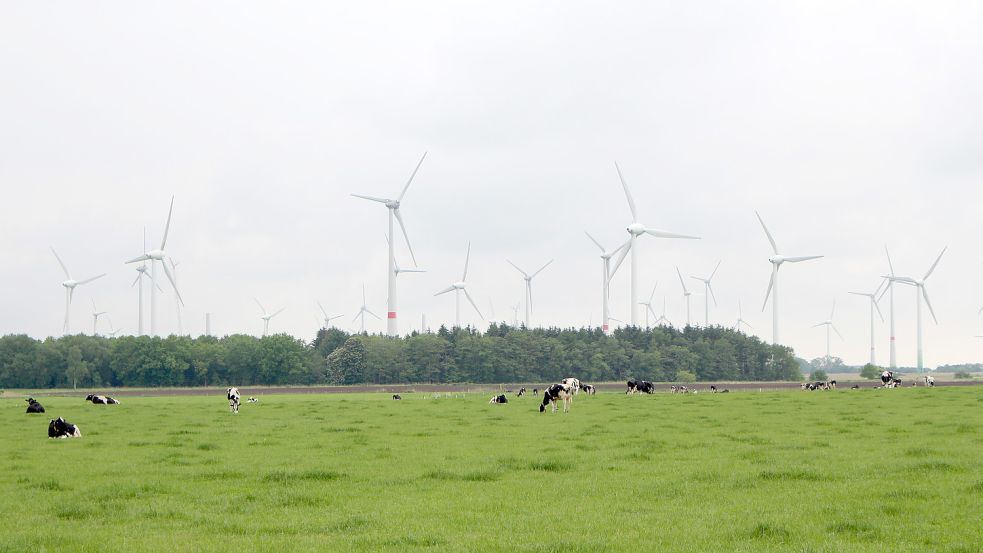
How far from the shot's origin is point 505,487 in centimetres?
1866

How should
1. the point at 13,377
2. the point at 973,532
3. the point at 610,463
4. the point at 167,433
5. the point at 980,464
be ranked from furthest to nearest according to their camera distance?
the point at 13,377 < the point at 167,433 < the point at 610,463 < the point at 980,464 < the point at 973,532

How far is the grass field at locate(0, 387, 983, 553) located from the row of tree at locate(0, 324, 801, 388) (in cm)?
10331

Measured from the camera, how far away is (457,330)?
165250 millimetres

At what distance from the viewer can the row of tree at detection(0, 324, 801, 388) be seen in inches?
5177

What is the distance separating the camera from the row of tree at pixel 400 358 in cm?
13150

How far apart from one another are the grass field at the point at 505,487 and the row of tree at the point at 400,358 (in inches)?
4067

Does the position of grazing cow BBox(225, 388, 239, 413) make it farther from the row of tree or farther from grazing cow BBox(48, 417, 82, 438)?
the row of tree

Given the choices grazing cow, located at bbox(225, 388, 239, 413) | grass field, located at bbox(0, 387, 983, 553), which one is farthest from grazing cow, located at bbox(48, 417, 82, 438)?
grazing cow, located at bbox(225, 388, 239, 413)

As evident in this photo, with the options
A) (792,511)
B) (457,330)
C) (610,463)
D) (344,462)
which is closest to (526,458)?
(610,463)

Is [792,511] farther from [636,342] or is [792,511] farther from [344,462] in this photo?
[636,342]

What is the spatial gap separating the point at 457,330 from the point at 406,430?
132221mm

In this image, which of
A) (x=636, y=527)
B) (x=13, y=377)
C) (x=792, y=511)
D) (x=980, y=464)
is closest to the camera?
(x=636, y=527)

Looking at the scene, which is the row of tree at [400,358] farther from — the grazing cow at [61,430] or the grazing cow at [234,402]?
the grazing cow at [61,430]

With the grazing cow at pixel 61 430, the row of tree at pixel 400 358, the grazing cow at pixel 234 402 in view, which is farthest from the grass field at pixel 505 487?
the row of tree at pixel 400 358
